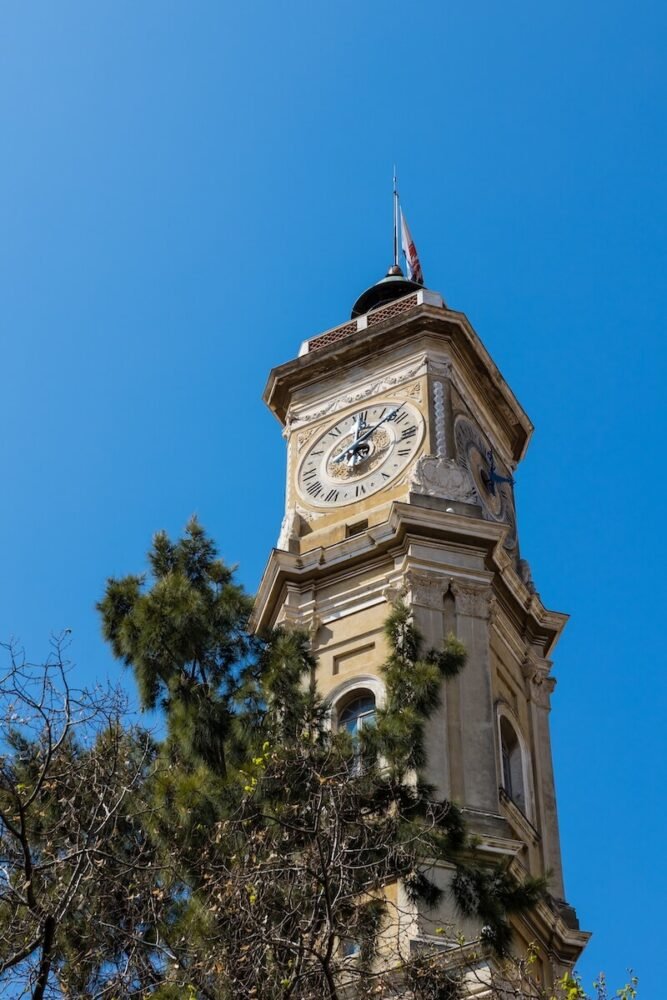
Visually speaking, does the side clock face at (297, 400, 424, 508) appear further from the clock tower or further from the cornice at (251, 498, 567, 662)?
the cornice at (251, 498, 567, 662)

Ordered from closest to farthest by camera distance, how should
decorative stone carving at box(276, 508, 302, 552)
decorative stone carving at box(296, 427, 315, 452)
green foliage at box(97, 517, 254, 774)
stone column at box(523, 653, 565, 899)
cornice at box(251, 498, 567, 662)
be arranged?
green foliage at box(97, 517, 254, 774) < stone column at box(523, 653, 565, 899) < cornice at box(251, 498, 567, 662) < decorative stone carving at box(276, 508, 302, 552) < decorative stone carving at box(296, 427, 315, 452)

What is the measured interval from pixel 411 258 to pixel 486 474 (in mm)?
8861

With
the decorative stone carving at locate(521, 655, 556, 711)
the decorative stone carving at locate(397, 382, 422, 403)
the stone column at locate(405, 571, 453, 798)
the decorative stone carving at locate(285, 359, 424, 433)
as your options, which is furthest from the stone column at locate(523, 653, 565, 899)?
the decorative stone carving at locate(285, 359, 424, 433)

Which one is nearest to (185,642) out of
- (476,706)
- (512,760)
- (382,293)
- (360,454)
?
(476,706)

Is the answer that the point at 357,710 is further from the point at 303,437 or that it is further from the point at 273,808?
the point at 273,808

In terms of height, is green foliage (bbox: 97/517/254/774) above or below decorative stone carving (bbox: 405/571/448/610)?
below

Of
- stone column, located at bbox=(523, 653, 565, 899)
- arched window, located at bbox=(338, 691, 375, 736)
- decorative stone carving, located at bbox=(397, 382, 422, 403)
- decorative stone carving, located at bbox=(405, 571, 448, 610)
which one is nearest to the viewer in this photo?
arched window, located at bbox=(338, 691, 375, 736)

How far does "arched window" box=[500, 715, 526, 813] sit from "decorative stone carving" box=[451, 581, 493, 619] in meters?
1.76

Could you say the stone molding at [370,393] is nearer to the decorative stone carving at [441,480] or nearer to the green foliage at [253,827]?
the decorative stone carving at [441,480]

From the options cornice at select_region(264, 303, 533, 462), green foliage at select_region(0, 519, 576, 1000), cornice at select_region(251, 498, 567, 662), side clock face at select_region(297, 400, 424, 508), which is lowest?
green foliage at select_region(0, 519, 576, 1000)

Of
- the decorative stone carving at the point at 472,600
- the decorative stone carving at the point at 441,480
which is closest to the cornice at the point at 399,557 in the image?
the decorative stone carving at the point at 472,600

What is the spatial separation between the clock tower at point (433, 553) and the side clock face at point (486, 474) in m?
0.04

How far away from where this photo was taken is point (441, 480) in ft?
99.2

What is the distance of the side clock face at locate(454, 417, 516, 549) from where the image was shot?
32066 mm
